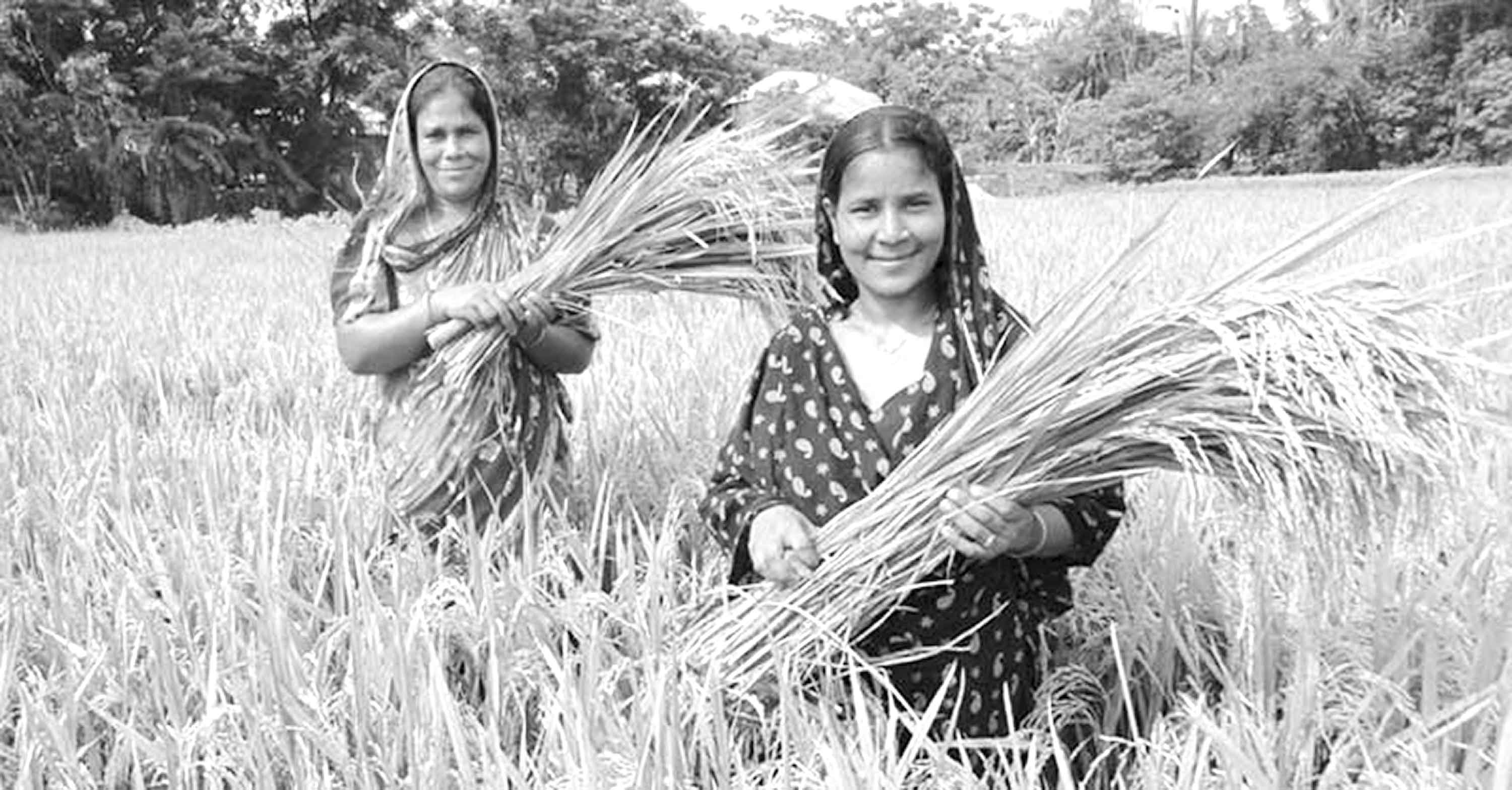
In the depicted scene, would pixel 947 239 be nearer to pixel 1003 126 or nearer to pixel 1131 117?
pixel 1131 117

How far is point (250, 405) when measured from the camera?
3.08 m

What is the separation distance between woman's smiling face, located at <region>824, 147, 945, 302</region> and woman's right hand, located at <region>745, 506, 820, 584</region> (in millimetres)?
262

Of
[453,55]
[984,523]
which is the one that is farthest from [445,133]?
[453,55]

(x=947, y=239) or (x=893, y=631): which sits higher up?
(x=947, y=239)

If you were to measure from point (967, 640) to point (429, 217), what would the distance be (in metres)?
1.03

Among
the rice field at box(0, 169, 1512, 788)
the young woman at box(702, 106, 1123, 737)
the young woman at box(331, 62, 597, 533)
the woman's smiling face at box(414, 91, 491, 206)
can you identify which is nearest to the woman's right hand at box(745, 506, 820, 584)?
the young woman at box(702, 106, 1123, 737)

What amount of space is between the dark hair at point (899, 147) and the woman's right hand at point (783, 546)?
308 millimetres

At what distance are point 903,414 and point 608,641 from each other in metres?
0.40

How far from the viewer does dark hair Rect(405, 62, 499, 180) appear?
1863 mm

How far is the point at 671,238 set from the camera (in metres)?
1.79

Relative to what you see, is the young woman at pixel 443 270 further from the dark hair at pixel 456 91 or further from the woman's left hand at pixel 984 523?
the woman's left hand at pixel 984 523

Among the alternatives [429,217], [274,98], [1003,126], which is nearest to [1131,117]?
[1003,126]

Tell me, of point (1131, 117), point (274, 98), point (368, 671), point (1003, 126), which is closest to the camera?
point (368, 671)

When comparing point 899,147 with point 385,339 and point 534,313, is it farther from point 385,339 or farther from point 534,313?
point 385,339
